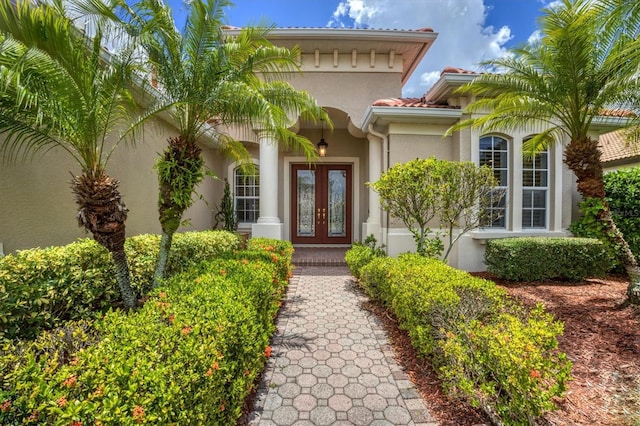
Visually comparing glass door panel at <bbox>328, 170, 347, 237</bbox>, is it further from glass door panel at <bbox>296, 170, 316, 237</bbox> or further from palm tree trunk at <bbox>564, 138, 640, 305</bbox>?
palm tree trunk at <bbox>564, 138, 640, 305</bbox>

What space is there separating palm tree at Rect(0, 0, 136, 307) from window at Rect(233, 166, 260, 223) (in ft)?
23.8

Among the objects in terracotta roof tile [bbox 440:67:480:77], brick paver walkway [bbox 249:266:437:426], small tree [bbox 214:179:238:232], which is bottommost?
brick paver walkway [bbox 249:266:437:426]

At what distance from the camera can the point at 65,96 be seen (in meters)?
3.35

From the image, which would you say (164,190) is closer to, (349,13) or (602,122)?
(349,13)

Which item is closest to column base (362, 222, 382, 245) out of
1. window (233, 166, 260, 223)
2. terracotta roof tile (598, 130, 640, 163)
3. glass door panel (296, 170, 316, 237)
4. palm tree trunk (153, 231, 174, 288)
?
glass door panel (296, 170, 316, 237)

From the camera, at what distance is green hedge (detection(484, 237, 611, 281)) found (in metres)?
6.88

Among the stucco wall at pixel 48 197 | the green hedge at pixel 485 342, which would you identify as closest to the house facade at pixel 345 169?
the stucco wall at pixel 48 197

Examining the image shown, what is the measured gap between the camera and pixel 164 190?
183 inches

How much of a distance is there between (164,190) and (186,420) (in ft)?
12.3

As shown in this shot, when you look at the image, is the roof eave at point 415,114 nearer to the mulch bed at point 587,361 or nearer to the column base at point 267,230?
the column base at point 267,230

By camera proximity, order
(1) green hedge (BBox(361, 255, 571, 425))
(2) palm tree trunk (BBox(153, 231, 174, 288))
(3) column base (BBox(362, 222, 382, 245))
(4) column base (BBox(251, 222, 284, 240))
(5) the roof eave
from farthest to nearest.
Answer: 1. (4) column base (BBox(251, 222, 284, 240))
2. (3) column base (BBox(362, 222, 382, 245))
3. (5) the roof eave
4. (2) palm tree trunk (BBox(153, 231, 174, 288))
5. (1) green hedge (BBox(361, 255, 571, 425))

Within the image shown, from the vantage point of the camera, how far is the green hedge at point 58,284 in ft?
10.1

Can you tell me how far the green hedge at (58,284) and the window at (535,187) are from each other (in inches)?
367

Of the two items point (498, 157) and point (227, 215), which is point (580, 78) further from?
point (227, 215)
